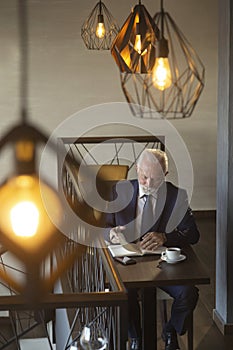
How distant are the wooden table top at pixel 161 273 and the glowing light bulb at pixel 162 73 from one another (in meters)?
1.76

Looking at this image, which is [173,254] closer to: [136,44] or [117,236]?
[117,236]

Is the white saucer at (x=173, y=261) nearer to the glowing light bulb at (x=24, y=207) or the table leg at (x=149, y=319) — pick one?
the table leg at (x=149, y=319)

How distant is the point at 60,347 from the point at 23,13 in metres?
4.60

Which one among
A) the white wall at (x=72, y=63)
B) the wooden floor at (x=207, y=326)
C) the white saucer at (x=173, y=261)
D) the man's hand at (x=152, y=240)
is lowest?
the wooden floor at (x=207, y=326)

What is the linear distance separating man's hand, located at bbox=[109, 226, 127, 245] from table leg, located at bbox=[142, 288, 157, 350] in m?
0.35

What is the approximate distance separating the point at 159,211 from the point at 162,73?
242 centimetres

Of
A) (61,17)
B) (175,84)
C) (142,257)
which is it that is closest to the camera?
(175,84)

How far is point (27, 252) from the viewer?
126 cm

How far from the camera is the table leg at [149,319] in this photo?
3938mm

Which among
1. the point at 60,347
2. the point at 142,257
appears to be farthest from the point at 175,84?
the point at 60,347

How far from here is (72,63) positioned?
26.1 ft

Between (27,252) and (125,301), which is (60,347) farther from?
(27,252)

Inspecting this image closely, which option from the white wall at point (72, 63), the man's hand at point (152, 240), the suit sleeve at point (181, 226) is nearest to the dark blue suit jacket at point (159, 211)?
the suit sleeve at point (181, 226)

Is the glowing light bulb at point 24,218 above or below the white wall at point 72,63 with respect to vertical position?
below
